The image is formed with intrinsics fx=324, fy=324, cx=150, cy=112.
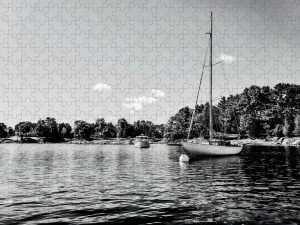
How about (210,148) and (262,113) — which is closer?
(210,148)

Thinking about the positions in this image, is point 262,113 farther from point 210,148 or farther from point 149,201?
point 149,201

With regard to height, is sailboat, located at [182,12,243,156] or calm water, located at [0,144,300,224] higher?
sailboat, located at [182,12,243,156]

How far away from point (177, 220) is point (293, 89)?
161007mm

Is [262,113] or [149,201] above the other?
[262,113]

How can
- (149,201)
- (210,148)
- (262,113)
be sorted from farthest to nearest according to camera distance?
(262,113), (210,148), (149,201)

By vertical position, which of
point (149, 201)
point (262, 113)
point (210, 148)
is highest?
point (262, 113)

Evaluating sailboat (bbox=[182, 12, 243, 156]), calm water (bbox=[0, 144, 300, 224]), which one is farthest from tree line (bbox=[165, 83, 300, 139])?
calm water (bbox=[0, 144, 300, 224])

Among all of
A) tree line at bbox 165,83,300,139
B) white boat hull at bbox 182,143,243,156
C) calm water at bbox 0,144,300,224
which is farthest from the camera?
tree line at bbox 165,83,300,139

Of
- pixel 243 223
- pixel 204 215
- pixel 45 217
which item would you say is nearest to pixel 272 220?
pixel 243 223

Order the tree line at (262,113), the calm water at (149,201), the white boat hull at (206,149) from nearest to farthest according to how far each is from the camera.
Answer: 1. the calm water at (149,201)
2. the white boat hull at (206,149)
3. the tree line at (262,113)

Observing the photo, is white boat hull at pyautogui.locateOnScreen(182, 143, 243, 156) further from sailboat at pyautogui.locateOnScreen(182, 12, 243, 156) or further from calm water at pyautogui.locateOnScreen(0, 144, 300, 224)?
calm water at pyautogui.locateOnScreen(0, 144, 300, 224)

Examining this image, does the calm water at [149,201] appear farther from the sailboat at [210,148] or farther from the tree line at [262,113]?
the tree line at [262,113]

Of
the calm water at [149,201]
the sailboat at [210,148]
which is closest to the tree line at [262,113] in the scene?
the sailboat at [210,148]

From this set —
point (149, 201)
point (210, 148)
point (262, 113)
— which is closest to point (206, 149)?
point (210, 148)
